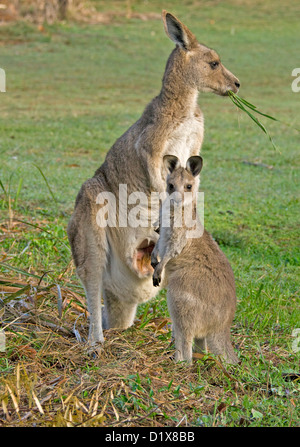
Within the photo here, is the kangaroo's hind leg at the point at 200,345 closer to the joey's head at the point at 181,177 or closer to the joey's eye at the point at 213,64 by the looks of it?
the joey's head at the point at 181,177

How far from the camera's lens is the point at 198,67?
388 cm

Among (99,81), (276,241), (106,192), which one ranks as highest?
(99,81)

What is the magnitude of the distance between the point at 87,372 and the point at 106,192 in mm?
1054

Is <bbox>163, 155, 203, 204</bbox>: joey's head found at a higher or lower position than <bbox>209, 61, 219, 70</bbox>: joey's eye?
lower

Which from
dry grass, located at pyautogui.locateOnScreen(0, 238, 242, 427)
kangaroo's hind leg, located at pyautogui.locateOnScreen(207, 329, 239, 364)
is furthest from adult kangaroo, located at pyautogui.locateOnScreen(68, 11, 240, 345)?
kangaroo's hind leg, located at pyautogui.locateOnScreen(207, 329, 239, 364)

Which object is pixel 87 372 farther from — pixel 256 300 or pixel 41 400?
pixel 256 300

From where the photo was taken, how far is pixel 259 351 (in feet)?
11.5

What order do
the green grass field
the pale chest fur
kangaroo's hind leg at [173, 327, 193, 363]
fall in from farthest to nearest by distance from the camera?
the pale chest fur
kangaroo's hind leg at [173, 327, 193, 363]
the green grass field

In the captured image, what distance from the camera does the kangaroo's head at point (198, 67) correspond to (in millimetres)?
3879

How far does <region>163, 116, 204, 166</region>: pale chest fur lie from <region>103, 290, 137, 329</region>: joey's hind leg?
0.80 metres

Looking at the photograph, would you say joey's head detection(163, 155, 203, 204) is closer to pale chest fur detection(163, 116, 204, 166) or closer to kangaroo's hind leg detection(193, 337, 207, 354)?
pale chest fur detection(163, 116, 204, 166)

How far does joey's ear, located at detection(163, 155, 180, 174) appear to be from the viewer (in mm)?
3411

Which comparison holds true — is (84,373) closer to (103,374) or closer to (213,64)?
(103,374)
